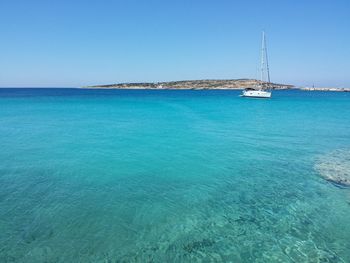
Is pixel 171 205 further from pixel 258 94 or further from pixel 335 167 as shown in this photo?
pixel 258 94

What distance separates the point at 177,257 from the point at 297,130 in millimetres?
21506

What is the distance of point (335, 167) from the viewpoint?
13.4 metres

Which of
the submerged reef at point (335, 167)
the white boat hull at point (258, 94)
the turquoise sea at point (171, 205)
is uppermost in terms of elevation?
the turquoise sea at point (171, 205)

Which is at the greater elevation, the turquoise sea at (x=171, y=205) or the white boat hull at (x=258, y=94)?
the turquoise sea at (x=171, y=205)

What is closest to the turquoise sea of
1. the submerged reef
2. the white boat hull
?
the submerged reef

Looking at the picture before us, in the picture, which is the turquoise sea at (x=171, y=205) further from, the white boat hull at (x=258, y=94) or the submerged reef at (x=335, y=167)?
the white boat hull at (x=258, y=94)

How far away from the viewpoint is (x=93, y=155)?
15.6m

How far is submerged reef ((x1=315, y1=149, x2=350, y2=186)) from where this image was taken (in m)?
11.7

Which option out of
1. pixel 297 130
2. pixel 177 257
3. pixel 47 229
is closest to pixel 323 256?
pixel 177 257

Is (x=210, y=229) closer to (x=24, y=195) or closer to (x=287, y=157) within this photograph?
(x=24, y=195)

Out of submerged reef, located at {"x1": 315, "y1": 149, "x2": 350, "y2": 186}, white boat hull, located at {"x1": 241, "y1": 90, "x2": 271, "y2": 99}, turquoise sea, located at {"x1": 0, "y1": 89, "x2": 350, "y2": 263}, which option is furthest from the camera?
white boat hull, located at {"x1": 241, "y1": 90, "x2": 271, "y2": 99}

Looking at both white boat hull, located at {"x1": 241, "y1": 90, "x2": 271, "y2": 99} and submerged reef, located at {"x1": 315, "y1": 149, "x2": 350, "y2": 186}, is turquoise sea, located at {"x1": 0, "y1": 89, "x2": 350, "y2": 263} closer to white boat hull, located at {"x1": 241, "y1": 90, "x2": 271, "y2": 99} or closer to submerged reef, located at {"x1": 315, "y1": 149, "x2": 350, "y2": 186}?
submerged reef, located at {"x1": 315, "y1": 149, "x2": 350, "y2": 186}

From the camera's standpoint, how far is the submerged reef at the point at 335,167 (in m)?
11.7

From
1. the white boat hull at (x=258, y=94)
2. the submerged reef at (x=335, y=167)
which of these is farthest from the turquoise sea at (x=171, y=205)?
the white boat hull at (x=258, y=94)
